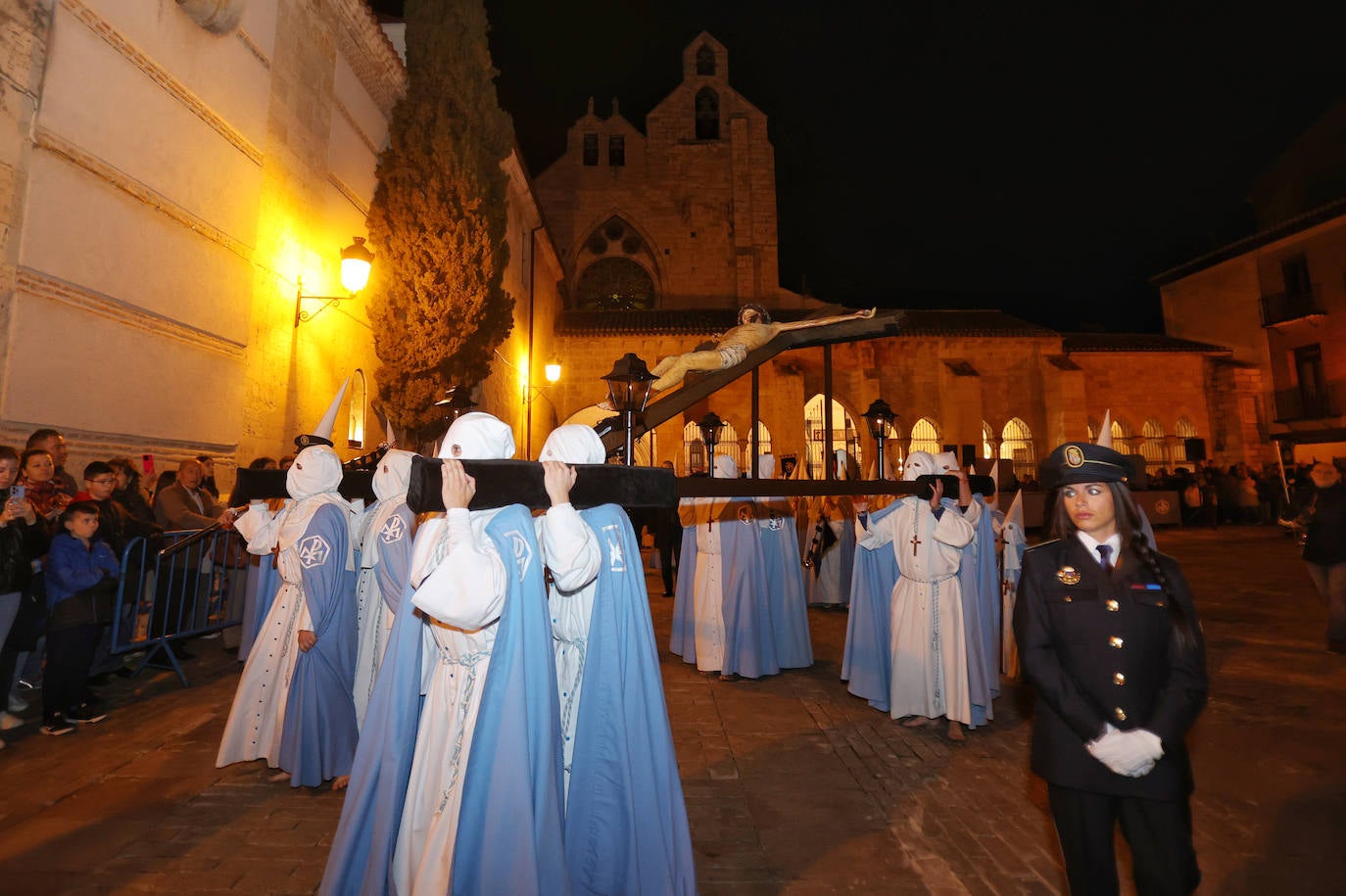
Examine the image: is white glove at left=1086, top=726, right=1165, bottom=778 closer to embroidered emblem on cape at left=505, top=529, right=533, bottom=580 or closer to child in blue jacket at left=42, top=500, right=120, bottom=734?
embroidered emblem on cape at left=505, top=529, right=533, bottom=580

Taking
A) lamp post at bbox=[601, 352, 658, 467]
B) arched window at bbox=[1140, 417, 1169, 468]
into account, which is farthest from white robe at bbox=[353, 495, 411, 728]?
arched window at bbox=[1140, 417, 1169, 468]

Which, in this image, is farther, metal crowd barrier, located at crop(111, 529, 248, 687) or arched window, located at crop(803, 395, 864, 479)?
arched window, located at crop(803, 395, 864, 479)

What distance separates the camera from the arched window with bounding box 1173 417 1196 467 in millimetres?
22688

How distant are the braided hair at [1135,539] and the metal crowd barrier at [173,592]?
19.9ft

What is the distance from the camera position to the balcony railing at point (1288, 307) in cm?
2220

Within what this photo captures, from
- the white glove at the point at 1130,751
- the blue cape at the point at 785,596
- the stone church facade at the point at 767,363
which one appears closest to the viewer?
the white glove at the point at 1130,751

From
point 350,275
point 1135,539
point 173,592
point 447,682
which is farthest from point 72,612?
point 1135,539

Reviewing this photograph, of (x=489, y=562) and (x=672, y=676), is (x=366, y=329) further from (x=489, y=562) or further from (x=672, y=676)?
(x=489, y=562)

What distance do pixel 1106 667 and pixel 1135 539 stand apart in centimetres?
44

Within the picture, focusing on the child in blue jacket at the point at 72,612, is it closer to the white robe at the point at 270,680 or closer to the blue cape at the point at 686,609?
the white robe at the point at 270,680

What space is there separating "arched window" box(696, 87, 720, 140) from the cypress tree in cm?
1749

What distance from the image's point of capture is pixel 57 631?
14.9ft

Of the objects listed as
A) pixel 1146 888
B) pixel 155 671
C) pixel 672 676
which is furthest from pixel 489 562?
pixel 155 671

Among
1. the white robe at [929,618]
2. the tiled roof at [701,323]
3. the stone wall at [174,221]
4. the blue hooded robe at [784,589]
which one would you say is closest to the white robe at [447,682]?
the white robe at [929,618]
